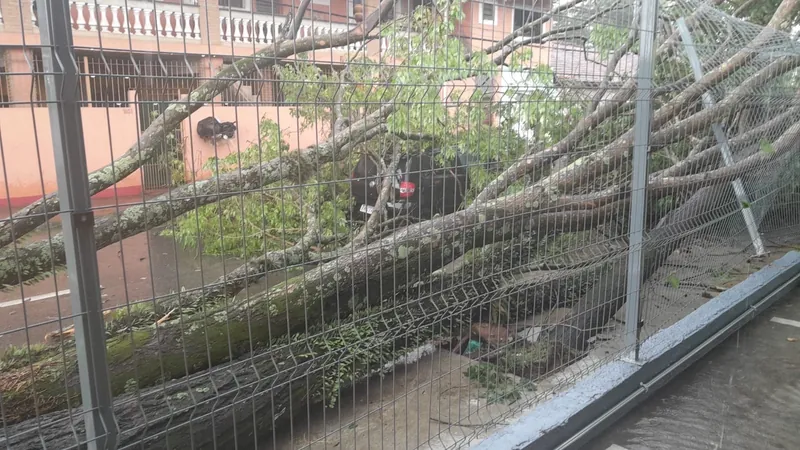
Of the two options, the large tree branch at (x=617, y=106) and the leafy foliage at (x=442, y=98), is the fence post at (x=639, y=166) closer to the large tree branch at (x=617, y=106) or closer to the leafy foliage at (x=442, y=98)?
the large tree branch at (x=617, y=106)

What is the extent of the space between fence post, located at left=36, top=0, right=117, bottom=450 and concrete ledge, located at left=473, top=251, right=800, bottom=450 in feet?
5.67

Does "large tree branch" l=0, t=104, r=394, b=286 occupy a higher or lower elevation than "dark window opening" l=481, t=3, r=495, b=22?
lower

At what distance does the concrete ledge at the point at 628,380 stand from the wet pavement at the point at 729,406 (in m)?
0.08

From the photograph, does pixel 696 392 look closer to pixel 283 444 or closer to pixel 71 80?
pixel 283 444

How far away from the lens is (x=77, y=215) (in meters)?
1.58

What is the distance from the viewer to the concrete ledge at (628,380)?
2932mm

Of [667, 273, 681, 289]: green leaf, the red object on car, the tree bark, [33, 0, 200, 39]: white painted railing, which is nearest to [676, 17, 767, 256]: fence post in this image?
[667, 273, 681, 289]: green leaf

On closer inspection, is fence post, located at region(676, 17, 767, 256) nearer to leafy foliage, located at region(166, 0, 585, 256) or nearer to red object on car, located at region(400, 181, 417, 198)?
leafy foliage, located at region(166, 0, 585, 256)

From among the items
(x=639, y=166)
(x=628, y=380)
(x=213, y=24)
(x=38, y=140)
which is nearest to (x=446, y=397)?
(x=628, y=380)

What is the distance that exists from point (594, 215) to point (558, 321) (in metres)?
0.66

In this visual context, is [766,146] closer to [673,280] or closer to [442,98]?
[673,280]

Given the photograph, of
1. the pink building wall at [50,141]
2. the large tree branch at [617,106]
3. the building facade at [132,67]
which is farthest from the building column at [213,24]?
the large tree branch at [617,106]

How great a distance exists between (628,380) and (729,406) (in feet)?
2.43

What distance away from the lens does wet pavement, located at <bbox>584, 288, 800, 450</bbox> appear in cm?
328
